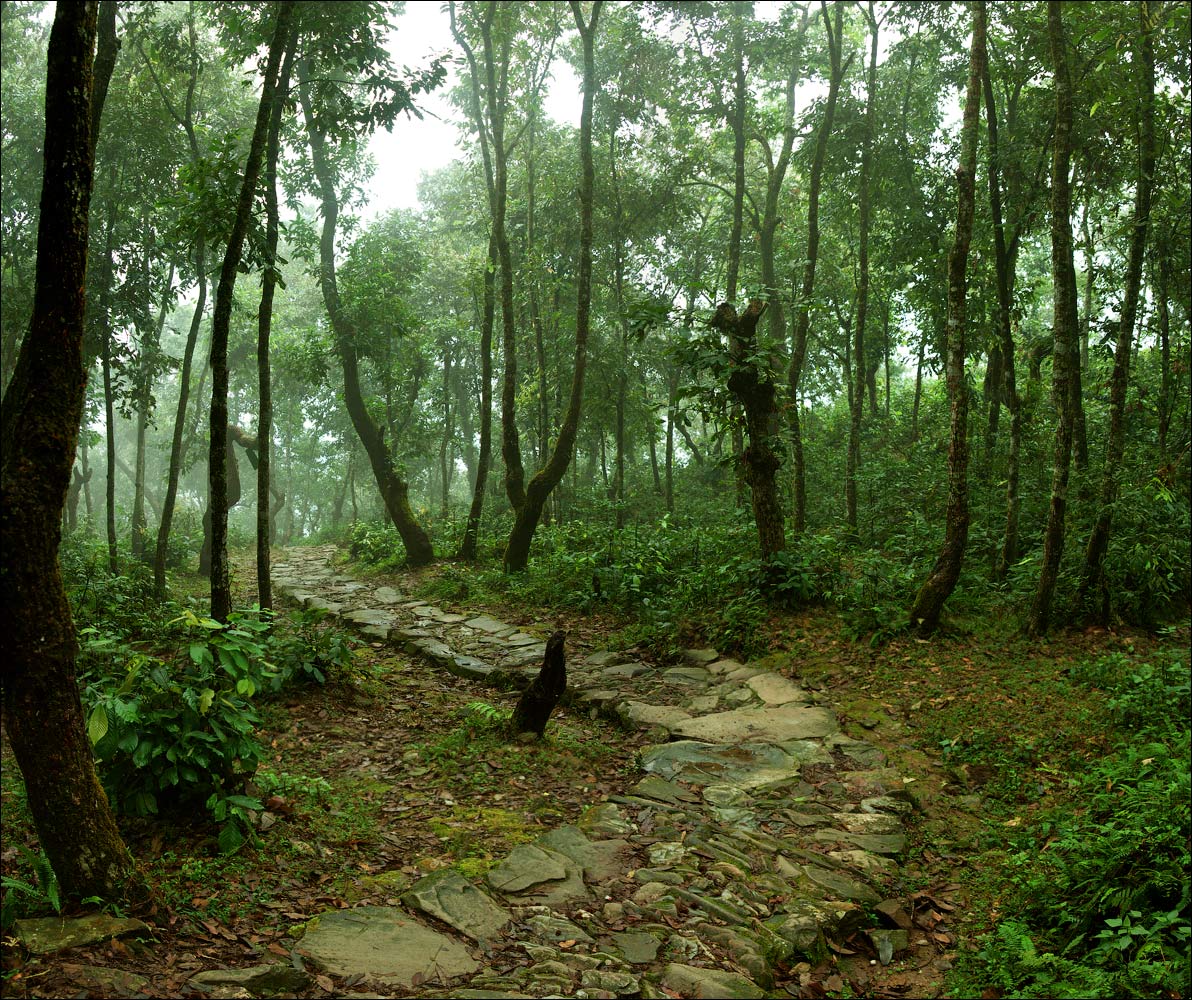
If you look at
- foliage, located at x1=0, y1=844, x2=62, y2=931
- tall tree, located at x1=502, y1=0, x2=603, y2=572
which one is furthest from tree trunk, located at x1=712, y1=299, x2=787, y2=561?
foliage, located at x1=0, y1=844, x2=62, y2=931

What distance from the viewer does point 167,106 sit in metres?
11.7

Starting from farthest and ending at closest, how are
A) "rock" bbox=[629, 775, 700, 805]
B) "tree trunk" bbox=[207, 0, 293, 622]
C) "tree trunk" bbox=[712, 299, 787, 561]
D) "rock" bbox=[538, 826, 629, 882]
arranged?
1. "tree trunk" bbox=[712, 299, 787, 561]
2. "tree trunk" bbox=[207, 0, 293, 622]
3. "rock" bbox=[629, 775, 700, 805]
4. "rock" bbox=[538, 826, 629, 882]

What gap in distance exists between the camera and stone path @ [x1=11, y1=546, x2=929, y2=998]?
3164mm

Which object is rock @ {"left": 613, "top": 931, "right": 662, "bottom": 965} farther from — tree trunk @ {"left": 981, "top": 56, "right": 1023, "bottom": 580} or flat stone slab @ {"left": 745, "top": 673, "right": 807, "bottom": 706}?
tree trunk @ {"left": 981, "top": 56, "right": 1023, "bottom": 580}

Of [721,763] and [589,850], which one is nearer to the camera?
[589,850]

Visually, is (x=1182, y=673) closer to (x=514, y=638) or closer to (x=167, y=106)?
(x=514, y=638)

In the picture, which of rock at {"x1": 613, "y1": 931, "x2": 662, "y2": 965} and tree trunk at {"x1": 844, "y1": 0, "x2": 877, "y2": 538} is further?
tree trunk at {"x1": 844, "y1": 0, "x2": 877, "y2": 538}

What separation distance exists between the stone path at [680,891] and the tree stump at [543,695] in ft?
2.73

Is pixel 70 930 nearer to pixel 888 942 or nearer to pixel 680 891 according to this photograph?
pixel 680 891

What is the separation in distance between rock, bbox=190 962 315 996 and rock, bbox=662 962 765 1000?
143cm

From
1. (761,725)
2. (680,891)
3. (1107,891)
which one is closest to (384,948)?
(680,891)

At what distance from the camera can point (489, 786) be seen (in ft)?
17.7

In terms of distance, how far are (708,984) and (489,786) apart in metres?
2.54

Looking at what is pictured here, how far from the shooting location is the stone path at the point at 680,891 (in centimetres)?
316
